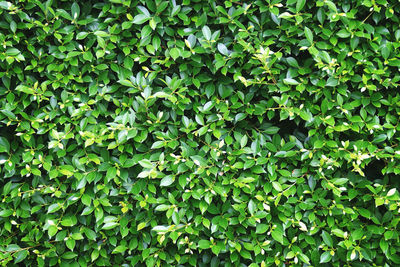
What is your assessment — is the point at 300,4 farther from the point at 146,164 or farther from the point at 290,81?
the point at 146,164

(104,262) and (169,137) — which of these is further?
(104,262)

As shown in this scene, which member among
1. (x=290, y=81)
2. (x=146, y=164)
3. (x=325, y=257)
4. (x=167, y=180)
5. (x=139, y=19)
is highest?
(x=139, y=19)

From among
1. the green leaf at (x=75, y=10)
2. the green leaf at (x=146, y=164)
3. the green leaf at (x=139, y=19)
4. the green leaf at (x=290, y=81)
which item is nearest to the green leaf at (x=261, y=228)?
the green leaf at (x=146, y=164)

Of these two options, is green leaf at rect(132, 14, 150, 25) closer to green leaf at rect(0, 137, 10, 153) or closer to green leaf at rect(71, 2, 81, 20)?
green leaf at rect(71, 2, 81, 20)

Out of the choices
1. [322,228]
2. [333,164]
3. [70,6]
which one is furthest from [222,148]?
[70,6]

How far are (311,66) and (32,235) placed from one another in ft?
7.28

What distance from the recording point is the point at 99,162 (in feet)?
7.43

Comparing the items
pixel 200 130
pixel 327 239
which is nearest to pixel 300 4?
pixel 200 130

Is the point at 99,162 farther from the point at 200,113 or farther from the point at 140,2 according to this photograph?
the point at 140,2

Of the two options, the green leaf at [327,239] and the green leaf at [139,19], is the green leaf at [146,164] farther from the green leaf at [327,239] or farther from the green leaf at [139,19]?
the green leaf at [327,239]

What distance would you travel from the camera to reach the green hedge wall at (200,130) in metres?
2.25

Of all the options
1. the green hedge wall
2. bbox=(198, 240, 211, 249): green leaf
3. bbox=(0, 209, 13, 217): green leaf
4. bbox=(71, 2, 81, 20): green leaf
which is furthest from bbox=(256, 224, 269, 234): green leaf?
bbox=(71, 2, 81, 20): green leaf

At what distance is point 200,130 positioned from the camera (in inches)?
88.4

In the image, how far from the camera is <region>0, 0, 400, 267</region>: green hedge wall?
2.25m
